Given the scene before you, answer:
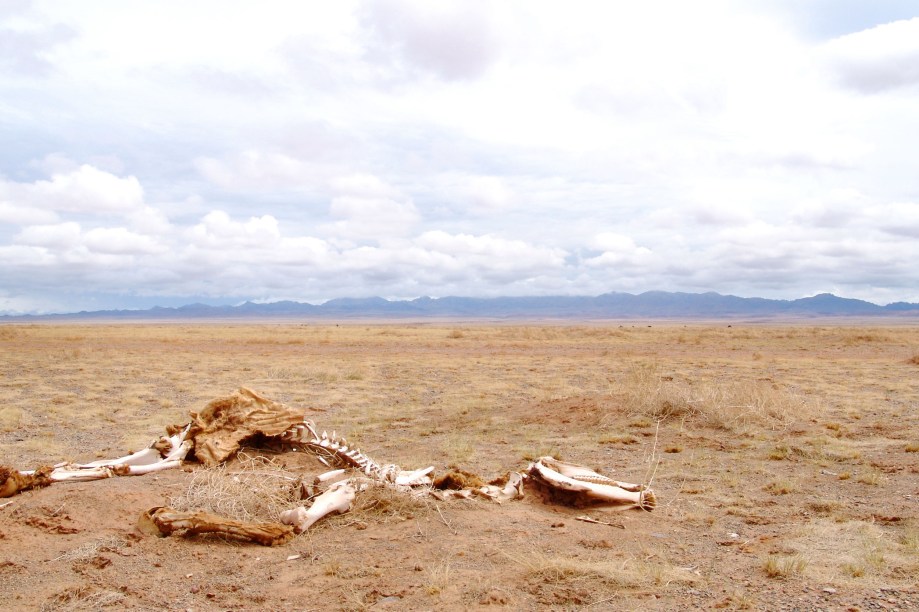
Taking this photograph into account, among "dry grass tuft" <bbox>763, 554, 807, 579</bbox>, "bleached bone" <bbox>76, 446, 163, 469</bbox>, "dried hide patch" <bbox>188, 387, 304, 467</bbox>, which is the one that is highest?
"dried hide patch" <bbox>188, 387, 304, 467</bbox>

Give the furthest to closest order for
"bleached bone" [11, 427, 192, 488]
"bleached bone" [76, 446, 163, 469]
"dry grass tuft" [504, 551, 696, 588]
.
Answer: "bleached bone" [76, 446, 163, 469]
"bleached bone" [11, 427, 192, 488]
"dry grass tuft" [504, 551, 696, 588]

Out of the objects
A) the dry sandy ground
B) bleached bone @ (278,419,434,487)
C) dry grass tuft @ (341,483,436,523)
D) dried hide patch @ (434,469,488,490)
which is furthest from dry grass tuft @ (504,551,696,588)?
bleached bone @ (278,419,434,487)

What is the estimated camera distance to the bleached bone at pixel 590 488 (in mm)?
7785

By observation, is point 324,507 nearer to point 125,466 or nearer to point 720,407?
point 125,466

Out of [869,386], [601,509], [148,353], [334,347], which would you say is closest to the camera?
[601,509]

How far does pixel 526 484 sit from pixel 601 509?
0.91 meters

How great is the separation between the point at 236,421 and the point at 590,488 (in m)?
4.41

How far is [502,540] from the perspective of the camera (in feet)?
22.2

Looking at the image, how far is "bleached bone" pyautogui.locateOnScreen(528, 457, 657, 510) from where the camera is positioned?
7.79 meters

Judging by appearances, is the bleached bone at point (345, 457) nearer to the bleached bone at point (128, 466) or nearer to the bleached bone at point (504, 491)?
the bleached bone at point (504, 491)

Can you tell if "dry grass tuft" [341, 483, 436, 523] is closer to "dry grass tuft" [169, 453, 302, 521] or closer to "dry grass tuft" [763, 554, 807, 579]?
"dry grass tuft" [169, 453, 302, 521]

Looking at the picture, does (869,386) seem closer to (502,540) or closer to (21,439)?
(502,540)

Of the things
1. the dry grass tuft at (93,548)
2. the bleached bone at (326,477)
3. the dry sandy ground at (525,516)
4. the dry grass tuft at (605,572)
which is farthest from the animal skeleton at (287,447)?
the dry grass tuft at (605,572)

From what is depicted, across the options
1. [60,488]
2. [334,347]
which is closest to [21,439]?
[60,488]
